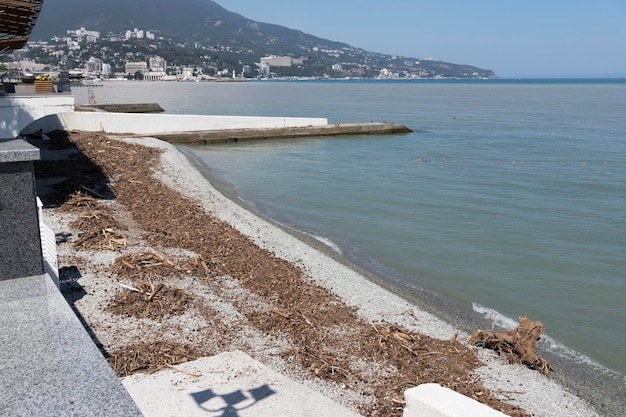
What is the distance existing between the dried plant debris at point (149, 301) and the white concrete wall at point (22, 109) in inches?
382

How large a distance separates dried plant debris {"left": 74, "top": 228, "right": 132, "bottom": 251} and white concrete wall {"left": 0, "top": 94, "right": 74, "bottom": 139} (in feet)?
22.2

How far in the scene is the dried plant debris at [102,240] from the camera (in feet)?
30.0

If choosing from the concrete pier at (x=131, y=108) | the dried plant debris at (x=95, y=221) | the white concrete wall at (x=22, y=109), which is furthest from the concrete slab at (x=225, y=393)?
the concrete pier at (x=131, y=108)

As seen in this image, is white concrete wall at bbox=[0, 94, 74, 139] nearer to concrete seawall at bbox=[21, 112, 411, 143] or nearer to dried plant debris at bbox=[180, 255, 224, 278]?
dried plant debris at bbox=[180, 255, 224, 278]

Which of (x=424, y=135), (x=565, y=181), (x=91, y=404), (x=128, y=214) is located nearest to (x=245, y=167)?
(x=128, y=214)

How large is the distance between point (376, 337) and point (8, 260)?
13.9 ft

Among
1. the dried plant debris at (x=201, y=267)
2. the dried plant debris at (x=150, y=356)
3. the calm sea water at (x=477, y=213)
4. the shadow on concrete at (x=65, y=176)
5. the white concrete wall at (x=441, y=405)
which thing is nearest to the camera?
the white concrete wall at (x=441, y=405)

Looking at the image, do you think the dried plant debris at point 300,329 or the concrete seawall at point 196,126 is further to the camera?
the concrete seawall at point 196,126

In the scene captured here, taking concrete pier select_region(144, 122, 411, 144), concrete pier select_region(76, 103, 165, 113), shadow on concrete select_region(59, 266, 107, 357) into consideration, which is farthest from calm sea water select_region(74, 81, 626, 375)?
concrete pier select_region(76, 103, 165, 113)

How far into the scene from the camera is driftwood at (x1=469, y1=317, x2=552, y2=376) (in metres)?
6.91

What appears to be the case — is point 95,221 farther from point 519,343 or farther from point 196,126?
point 196,126

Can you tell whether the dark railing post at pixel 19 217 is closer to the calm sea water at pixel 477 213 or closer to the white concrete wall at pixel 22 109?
the calm sea water at pixel 477 213

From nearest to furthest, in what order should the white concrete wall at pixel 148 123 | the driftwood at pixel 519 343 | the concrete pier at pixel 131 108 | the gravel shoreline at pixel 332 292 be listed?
the gravel shoreline at pixel 332 292, the driftwood at pixel 519 343, the white concrete wall at pixel 148 123, the concrete pier at pixel 131 108

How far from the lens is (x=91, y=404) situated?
2.83 meters
